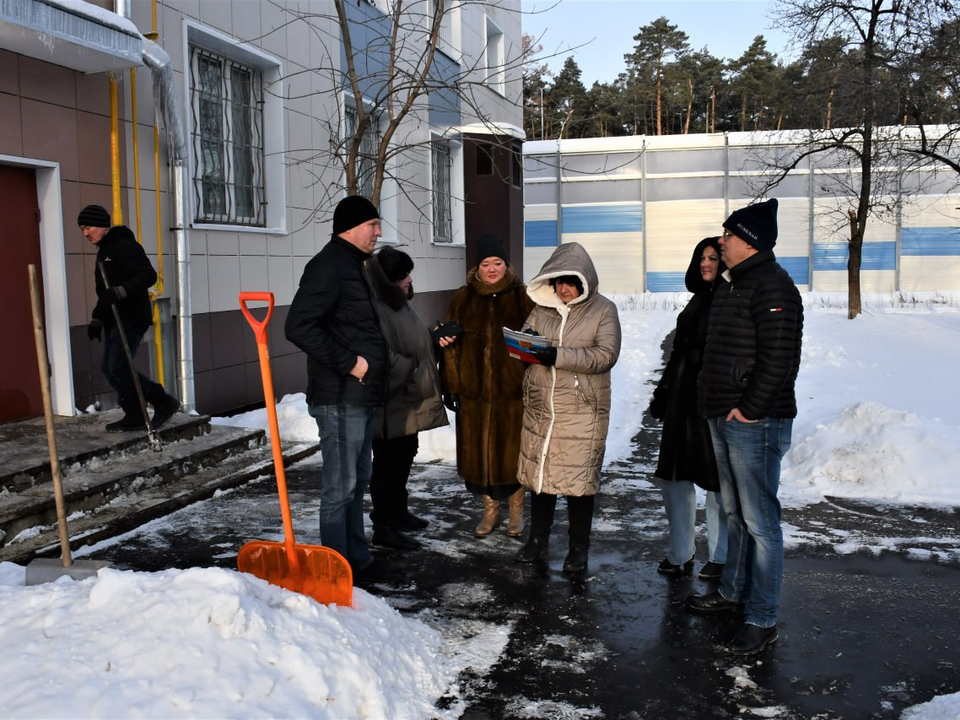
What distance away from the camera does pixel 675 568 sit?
4754 mm

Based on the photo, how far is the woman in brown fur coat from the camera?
5121mm

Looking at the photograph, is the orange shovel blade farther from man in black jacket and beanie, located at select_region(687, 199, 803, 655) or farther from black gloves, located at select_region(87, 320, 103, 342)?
black gloves, located at select_region(87, 320, 103, 342)

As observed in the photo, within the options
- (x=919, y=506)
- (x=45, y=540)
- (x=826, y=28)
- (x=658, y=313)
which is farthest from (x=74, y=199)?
(x=658, y=313)

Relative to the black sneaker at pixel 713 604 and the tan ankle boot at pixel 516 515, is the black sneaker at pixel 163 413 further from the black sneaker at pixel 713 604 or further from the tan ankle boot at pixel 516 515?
the black sneaker at pixel 713 604

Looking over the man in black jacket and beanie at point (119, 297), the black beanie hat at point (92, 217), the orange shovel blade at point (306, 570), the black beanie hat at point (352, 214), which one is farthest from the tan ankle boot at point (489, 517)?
the black beanie hat at point (92, 217)

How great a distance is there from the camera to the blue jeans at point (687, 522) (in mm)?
4555

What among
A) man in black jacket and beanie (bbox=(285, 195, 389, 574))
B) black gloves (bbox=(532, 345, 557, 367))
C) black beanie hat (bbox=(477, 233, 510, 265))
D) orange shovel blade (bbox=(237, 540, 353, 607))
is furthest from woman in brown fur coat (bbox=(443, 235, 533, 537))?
orange shovel blade (bbox=(237, 540, 353, 607))

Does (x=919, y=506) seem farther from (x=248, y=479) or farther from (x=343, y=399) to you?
(x=248, y=479)

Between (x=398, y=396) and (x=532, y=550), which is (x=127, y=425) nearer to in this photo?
(x=398, y=396)

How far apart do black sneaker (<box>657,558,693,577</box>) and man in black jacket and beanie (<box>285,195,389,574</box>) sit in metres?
1.78

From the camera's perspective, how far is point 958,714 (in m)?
3.12

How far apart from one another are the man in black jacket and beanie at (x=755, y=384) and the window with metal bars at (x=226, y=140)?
657cm

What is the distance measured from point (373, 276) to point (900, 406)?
6.64m

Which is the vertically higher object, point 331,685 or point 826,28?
point 826,28
